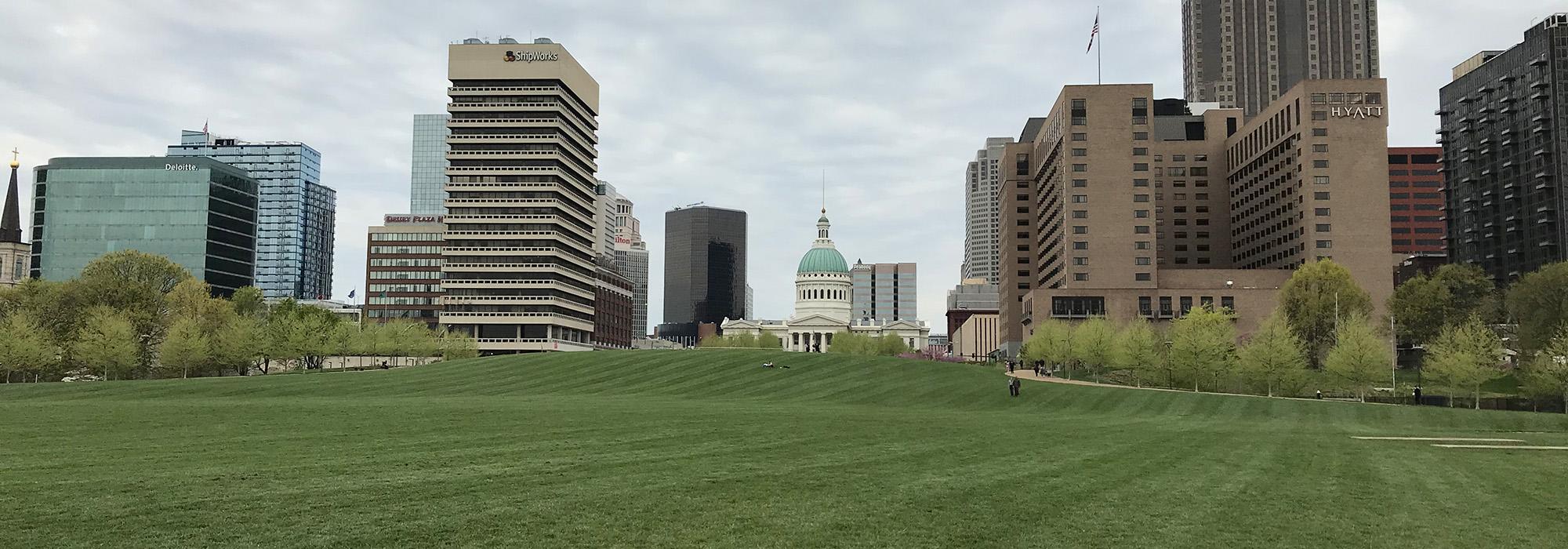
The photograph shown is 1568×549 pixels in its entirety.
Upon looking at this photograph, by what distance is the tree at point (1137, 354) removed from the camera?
96062 mm

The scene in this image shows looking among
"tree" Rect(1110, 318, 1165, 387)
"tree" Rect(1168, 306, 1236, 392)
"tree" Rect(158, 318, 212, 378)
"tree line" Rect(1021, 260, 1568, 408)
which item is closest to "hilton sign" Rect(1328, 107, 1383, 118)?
"tree line" Rect(1021, 260, 1568, 408)

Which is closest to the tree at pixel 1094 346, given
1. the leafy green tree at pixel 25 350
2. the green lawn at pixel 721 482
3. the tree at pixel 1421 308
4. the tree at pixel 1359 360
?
the tree at pixel 1359 360

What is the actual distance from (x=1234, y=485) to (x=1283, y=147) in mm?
159349

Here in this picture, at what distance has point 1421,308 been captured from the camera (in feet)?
419

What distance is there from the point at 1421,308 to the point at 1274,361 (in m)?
56.5

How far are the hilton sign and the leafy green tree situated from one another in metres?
158

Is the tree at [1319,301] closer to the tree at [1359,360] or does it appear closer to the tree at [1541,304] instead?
the tree at [1541,304]

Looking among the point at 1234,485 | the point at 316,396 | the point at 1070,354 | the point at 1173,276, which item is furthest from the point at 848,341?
the point at 1234,485

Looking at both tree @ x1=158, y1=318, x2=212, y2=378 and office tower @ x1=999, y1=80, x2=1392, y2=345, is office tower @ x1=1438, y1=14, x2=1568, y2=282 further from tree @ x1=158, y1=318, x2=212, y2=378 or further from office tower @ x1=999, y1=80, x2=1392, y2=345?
tree @ x1=158, y1=318, x2=212, y2=378

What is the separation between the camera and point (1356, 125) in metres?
155

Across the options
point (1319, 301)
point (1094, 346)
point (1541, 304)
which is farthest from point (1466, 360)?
point (1319, 301)

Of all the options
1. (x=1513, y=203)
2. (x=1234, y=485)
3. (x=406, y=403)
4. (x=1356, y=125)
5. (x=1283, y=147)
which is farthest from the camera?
(x=1513, y=203)

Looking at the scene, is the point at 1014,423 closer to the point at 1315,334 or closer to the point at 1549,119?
the point at 1315,334

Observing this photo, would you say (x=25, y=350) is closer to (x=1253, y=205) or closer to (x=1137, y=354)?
(x=1137, y=354)
